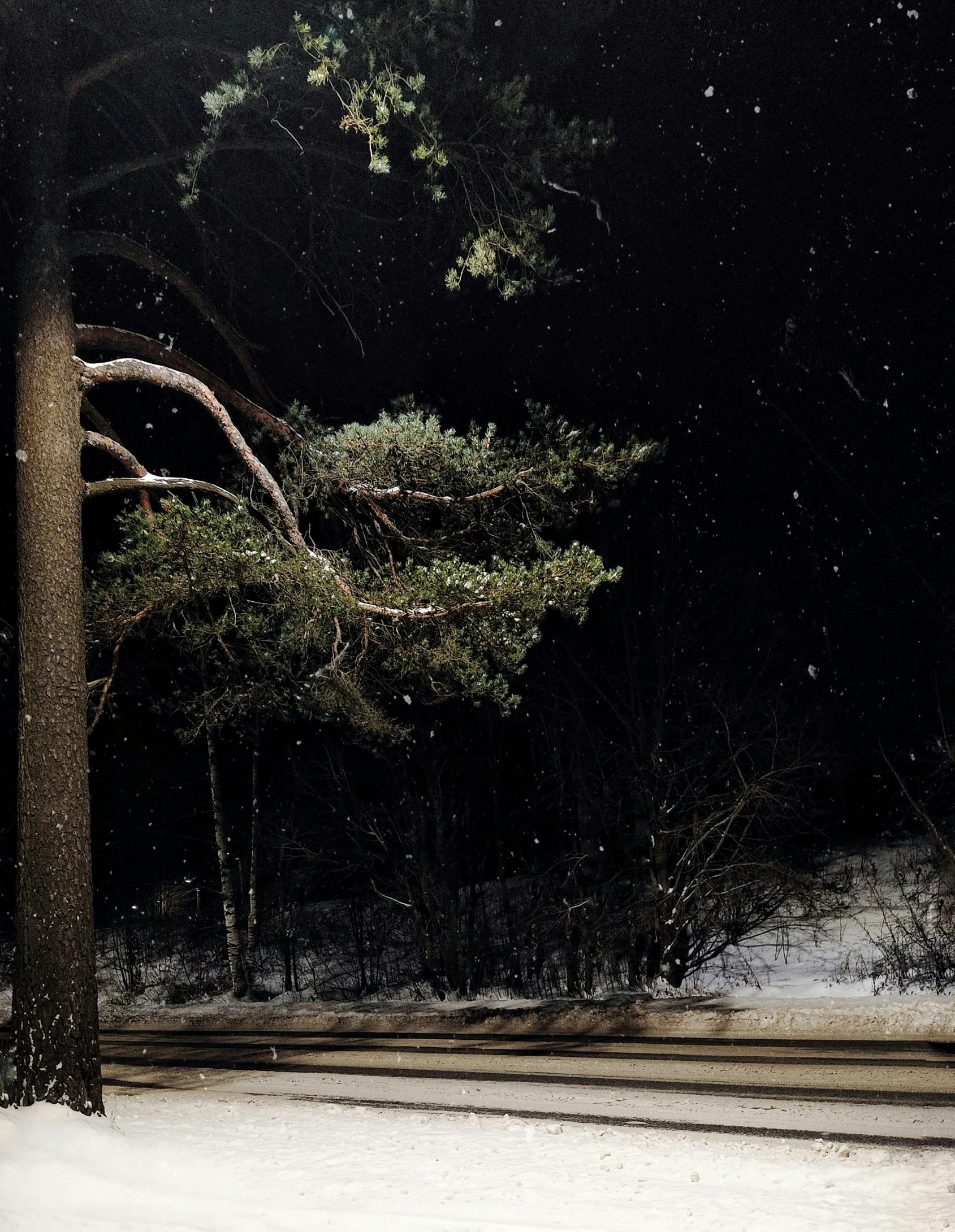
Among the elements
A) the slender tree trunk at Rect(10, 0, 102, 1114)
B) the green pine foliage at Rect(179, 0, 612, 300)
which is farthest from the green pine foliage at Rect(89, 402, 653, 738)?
the green pine foliage at Rect(179, 0, 612, 300)

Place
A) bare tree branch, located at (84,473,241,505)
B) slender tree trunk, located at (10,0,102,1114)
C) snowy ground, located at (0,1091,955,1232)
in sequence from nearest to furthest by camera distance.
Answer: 1. snowy ground, located at (0,1091,955,1232)
2. slender tree trunk, located at (10,0,102,1114)
3. bare tree branch, located at (84,473,241,505)

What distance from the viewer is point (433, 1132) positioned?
7.57 m

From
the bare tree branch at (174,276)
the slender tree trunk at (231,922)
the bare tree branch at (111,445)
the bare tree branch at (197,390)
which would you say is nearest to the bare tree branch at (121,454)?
the bare tree branch at (111,445)

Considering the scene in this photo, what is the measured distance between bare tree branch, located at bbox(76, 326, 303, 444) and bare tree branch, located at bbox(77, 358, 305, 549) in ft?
0.58

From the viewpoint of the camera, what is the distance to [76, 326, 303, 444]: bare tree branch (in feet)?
30.0

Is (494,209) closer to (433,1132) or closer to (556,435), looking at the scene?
(556,435)

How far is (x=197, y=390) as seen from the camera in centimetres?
920

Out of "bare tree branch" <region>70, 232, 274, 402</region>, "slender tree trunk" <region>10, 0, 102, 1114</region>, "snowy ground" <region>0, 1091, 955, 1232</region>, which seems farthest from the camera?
"bare tree branch" <region>70, 232, 274, 402</region>

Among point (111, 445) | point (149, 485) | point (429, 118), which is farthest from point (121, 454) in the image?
point (429, 118)

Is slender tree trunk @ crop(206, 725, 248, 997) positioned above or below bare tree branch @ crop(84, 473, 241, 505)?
below

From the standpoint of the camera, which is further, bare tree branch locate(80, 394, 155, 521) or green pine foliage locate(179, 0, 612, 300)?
bare tree branch locate(80, 394, 155, 521)

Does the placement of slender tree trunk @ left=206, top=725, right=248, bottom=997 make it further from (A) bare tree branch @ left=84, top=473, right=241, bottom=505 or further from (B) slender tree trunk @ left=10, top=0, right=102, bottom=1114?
(B) slender tree trunk @ left=10, top=0, right=102, bottom=1114

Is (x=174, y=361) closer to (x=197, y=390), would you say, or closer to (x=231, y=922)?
(x=197, y=390)

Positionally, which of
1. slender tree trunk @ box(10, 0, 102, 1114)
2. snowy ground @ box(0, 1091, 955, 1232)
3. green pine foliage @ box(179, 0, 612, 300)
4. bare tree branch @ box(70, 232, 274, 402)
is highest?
green pine foliage @ box(179, 0, 612, 300)
